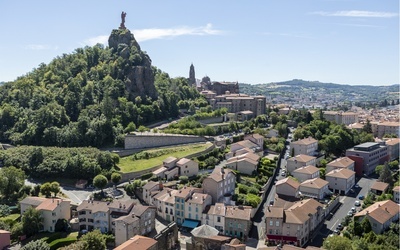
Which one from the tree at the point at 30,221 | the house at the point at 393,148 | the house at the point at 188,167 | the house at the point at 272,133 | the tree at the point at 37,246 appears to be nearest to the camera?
the tree at the point at 37,246

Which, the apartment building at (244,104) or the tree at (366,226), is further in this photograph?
the apartment building at (244,104)

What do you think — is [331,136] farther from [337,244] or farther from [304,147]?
[337,244]

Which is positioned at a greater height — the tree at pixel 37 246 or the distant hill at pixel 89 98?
the distant hill at pixel 89 98

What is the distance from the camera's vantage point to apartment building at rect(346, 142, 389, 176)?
50.6 metres

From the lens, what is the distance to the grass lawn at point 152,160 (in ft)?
151

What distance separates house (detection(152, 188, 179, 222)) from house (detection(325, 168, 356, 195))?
1781 cm

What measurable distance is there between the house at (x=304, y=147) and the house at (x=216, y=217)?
20.6 meters

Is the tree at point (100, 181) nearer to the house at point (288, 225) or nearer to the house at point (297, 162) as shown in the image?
the house at point (288, 225)

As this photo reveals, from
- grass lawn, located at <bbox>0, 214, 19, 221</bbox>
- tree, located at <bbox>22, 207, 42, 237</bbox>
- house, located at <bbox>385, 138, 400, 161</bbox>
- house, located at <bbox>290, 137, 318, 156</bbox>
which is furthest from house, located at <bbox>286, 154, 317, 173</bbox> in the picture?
grass lawn, located at <bbox>0, 214, 19, 221</bbox>

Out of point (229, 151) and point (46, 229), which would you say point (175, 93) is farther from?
point (46, 229)

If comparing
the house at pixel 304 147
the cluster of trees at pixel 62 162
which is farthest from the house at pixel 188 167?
the house at pixel 304 147

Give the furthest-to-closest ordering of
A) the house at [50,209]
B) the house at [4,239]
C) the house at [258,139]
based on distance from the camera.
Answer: the house at [258,139], the house at [50,209], the house at [4,239]

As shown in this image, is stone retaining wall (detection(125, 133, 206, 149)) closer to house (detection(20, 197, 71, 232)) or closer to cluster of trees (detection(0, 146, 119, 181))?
cluster of trees (detection(0, 146, 119, 181))

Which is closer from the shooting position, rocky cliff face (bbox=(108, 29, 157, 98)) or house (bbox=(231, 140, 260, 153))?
house (bbox=(231, 140, 260, 153))
